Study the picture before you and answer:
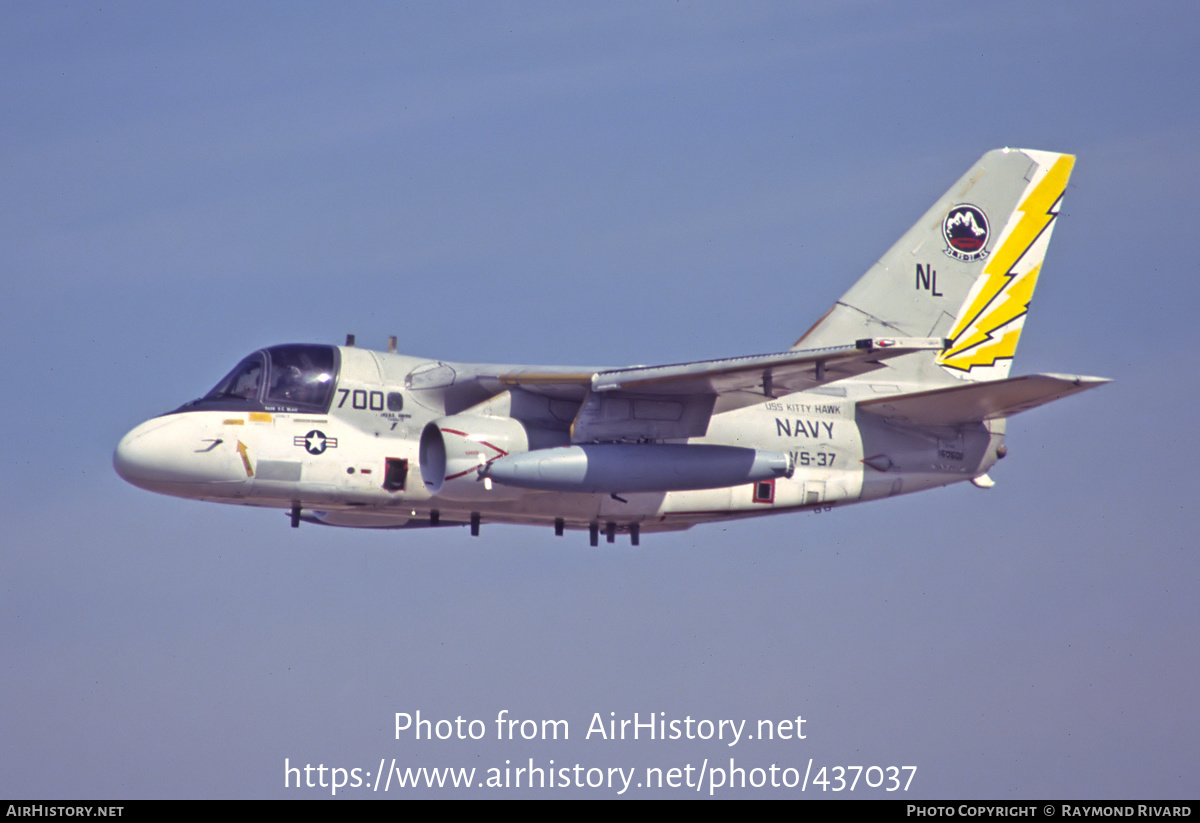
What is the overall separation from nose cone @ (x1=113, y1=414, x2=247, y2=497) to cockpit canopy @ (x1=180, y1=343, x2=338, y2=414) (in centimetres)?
56

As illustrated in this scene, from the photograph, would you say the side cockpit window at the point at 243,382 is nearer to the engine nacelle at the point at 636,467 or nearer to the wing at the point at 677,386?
the wing at the point at 677,386

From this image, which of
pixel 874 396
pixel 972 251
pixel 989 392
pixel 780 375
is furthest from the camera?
pixel 972 251

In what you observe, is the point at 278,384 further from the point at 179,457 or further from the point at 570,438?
the point at 570,438

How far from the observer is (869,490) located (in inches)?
1032

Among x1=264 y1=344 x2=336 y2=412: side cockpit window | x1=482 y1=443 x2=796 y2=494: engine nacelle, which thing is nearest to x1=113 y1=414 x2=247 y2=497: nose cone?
x1=264 y1=344 x2=336 y2=412: side cockpit window

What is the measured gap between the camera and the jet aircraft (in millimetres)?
23266

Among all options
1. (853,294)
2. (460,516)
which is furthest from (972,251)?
(460,516)

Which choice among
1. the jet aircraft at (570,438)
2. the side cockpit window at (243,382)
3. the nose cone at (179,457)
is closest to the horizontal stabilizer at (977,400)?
the jet aircraft at (570,438)

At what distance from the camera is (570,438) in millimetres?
24156

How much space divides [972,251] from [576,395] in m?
8.49

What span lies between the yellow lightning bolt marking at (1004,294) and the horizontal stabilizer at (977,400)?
209 centimetres

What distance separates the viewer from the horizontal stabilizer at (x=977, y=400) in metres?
23.5

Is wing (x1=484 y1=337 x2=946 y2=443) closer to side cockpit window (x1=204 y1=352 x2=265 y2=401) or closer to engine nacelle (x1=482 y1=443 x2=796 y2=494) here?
engine nacelle (x1=482 y1=443 x2=796 y2=494)

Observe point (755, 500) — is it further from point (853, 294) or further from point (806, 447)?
point (853, 294)
